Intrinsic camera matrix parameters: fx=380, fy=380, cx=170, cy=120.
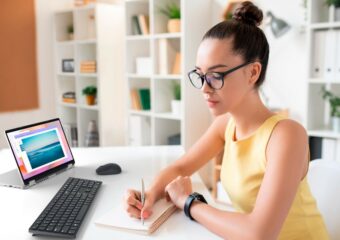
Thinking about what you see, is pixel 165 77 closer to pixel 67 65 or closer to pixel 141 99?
pixel 141 99

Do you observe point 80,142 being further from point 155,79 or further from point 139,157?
point 139,157

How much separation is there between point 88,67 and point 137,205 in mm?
3258

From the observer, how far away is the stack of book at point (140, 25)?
3.69 metres

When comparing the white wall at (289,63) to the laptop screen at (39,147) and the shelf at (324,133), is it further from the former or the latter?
the laptop screen at (39,147)

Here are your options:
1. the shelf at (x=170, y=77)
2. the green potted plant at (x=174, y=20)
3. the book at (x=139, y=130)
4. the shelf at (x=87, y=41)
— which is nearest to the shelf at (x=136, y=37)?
the green potted plant at (x=174, y=20)

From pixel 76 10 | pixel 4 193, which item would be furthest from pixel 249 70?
pixel 76 10

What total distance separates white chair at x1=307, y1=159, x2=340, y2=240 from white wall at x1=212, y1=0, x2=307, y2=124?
5.49 feet

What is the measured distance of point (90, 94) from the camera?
4.29m

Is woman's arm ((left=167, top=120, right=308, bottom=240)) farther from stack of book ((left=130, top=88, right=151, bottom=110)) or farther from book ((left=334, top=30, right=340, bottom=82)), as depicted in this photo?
stack of book ((left=130, top=88, right=151, bottom=110))

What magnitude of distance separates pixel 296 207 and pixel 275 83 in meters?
2.12

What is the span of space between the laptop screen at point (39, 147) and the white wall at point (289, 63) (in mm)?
2015

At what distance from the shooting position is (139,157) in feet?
6.12

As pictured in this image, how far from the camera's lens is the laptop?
4.65 feet

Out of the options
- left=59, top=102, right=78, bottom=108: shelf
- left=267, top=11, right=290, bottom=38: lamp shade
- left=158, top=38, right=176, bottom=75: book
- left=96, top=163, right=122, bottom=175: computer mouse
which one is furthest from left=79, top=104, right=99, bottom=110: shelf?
left=96, top=163, right=122, bottom=175: computer mouse
